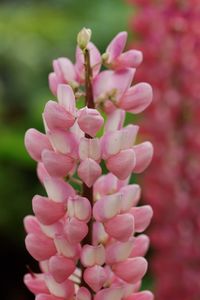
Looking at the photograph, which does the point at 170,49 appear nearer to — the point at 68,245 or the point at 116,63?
the point at 116,63

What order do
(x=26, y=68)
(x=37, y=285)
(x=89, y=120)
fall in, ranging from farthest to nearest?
(x=26, y=68)
(x=37, y=285)
(x=89, y=120)

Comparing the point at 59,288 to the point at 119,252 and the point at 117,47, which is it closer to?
the point at 119,252

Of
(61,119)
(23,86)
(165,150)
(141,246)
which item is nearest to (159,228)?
(165,150)

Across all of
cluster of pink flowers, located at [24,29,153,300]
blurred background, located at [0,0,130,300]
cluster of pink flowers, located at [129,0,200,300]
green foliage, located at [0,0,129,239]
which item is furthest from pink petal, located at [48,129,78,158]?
green foliage, located at [0,0,129,239]

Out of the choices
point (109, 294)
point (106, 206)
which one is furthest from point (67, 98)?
point (109, 294)

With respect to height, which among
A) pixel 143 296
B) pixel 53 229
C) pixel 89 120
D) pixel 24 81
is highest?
pixel 24 81

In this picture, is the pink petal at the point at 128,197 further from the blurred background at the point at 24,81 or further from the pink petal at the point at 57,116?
the blurred background at the point at 24,81

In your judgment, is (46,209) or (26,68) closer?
(46,209)
